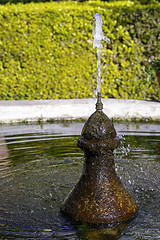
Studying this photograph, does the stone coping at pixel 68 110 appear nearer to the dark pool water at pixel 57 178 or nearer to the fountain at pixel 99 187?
the dark pool water at pixel 57 178

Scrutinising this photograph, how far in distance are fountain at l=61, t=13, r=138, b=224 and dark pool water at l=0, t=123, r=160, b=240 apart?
0.08 m

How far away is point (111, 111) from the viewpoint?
7871mm

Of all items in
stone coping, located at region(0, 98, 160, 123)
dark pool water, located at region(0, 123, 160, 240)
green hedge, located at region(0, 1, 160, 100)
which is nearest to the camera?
dark pool water, located at region(0, 123, 160, 240)

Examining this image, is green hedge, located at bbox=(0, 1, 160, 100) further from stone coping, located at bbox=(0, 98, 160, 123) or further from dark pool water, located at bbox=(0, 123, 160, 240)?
dark pool water, located at bbox=(0, 123, 160, 240)

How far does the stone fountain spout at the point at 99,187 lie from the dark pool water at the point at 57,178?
0.08 meters

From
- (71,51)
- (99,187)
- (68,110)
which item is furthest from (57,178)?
(71,51)

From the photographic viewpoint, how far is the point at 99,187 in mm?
3230

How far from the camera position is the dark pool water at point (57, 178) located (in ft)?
9.96

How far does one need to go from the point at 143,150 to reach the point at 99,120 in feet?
7.82

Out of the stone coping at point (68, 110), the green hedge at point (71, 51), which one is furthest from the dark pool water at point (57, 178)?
the green hedge at point (71, 51)

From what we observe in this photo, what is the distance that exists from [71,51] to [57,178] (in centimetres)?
577

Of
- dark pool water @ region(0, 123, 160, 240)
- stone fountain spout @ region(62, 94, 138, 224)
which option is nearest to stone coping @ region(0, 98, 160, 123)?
dark pool water @ region(0, 123, 160, 240)

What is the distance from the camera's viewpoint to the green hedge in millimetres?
9539

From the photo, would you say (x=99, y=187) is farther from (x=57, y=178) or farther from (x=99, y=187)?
(x=57, y=178)
